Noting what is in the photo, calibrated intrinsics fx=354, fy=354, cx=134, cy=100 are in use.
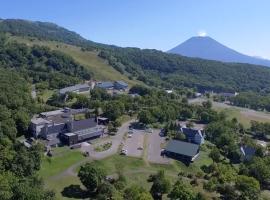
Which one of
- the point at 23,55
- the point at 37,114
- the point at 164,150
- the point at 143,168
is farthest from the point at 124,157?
the point at 23,55

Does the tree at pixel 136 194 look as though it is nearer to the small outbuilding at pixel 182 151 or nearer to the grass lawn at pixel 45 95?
the small outbuilding at pixel 182 151

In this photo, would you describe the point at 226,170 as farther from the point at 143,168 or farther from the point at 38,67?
the point at 38,67

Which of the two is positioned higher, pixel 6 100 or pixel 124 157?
pixel 6 100

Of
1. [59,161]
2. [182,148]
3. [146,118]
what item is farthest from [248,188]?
[146,118]

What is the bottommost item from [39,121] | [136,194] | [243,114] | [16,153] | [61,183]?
[243,114]

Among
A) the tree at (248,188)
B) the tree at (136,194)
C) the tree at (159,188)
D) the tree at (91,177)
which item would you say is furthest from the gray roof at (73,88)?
the tree at (248,188)

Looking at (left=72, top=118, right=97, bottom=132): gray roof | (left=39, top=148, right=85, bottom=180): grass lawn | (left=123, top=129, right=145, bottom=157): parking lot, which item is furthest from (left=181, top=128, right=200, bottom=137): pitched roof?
(left=39, top=148, right=85, bottom=180): grass lawn

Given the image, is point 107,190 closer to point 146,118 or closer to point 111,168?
point 111,168
